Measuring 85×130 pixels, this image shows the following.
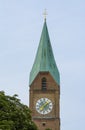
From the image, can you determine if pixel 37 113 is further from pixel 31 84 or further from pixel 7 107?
pixel 7 107

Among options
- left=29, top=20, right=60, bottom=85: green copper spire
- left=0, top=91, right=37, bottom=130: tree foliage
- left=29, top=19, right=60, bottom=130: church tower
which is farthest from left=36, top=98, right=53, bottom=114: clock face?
left=0, top=91, right=37, bottom=130: tree foliage

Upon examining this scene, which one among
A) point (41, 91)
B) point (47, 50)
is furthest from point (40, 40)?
point (41, 91)

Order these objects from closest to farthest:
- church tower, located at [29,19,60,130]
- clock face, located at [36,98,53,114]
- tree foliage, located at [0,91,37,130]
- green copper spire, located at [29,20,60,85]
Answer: tree foliage, located at [0,91,37,130], church tower, located at [29,19,60,130], clock face, located at [36,98,53,114], green copper spire, located at [29,20,60,85]

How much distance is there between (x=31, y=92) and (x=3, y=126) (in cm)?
4155

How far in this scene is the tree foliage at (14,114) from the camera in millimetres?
43759

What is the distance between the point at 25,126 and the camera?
149 ft

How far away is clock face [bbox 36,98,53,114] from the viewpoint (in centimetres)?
8083

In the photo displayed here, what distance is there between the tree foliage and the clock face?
3331 cm

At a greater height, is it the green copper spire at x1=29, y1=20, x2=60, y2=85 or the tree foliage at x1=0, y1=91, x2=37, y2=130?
the green copper spire at x1=29, y1=20, x2=60, y2=85

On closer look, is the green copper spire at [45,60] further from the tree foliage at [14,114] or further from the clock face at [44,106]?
the tree foliage at [14,114]

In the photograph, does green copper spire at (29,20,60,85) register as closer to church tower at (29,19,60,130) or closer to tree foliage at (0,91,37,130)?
church tower at (29,19,60,130)

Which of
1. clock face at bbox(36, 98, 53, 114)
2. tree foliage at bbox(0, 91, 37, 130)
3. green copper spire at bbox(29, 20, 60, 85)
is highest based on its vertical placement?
green copper spire at bbox(29, 20, 60, 85)

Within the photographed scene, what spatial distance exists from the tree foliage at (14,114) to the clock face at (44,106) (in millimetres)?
33314

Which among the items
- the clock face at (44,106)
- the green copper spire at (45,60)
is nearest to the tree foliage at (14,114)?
the clock face at (44,106)
